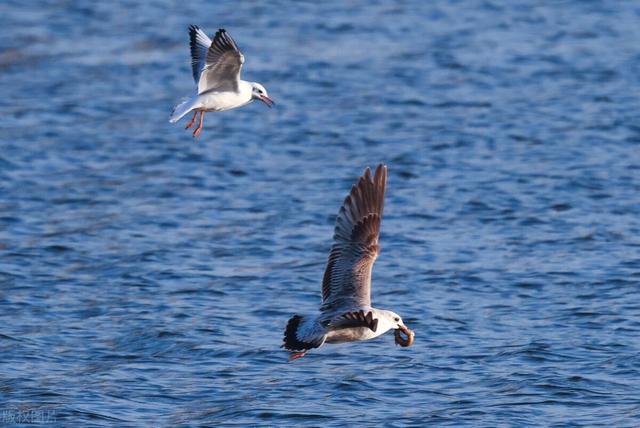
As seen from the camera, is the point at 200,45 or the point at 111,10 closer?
the point at 200,45

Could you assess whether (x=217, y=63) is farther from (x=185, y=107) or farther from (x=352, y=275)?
(x=352, y=275)

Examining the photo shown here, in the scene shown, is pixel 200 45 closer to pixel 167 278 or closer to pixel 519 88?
pixel 167 278

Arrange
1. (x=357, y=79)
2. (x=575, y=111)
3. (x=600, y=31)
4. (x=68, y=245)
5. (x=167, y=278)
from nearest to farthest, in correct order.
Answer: (x=167, y=278) < (x=68, y=245) < (x=575, y=111) < (x=357, y=79) < (x=600, y=31)

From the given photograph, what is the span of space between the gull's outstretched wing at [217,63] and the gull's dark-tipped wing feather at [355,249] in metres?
2.11

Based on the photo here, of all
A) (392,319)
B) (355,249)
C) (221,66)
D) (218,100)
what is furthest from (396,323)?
(221,66)

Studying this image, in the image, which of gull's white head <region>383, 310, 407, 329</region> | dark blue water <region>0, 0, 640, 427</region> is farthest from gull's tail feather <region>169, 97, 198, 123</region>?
gull's white head <region>383, 310, 407, 329</region>

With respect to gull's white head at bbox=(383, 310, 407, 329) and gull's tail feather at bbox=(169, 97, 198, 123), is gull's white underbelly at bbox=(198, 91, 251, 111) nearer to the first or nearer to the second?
gull's tail feather at bbox=(169, 97, 198, 123)

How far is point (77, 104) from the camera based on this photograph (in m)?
24.0

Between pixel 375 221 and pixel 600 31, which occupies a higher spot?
pixel 600 31

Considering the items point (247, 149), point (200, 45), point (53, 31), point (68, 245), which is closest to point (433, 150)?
point (247, 149)

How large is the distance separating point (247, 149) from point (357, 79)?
4009mm

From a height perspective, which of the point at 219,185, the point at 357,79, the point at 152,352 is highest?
the point at 357,79

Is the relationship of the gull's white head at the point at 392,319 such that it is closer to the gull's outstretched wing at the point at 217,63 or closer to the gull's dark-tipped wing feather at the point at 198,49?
the gull's outstretched wing at the point at 217,63

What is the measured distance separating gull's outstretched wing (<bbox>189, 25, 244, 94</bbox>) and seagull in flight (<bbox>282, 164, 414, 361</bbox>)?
7.01 feet
